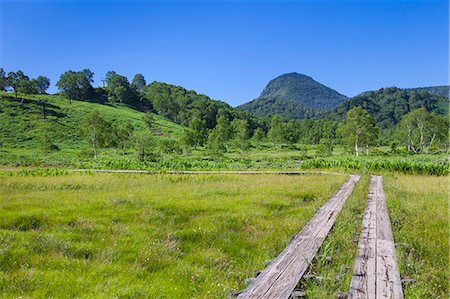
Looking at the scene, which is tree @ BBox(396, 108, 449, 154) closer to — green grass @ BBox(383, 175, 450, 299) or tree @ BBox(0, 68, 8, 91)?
green grass @ BBox(383, 175, 450, 299)

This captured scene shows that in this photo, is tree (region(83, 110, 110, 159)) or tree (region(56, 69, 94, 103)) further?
tree (region(56, 69, 94, 103))

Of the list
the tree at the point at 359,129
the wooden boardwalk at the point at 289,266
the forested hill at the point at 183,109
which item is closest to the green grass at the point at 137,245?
the wooden boardwalk at the point at 289,266

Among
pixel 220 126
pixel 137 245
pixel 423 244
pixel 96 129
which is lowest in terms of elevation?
pixel 423 244

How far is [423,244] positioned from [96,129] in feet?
234

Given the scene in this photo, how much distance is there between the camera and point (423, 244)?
7.19 meters

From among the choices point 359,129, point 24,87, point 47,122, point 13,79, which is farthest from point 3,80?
point 359,129

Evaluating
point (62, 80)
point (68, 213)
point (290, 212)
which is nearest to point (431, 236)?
point (290, 212)

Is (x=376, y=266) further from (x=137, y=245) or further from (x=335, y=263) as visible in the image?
(x=137, y=245)

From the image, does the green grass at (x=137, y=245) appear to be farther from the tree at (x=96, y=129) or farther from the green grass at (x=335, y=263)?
the tree at (x=96, y=129)

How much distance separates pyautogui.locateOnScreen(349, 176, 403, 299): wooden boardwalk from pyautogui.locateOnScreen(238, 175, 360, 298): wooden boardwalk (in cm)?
86

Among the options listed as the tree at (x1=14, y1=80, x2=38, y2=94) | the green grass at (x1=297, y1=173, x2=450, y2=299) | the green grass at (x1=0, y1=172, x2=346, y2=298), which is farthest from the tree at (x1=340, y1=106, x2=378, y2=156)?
the tree at (x1=14, y1=80, x2=38, y2=94)

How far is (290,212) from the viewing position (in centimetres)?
1155

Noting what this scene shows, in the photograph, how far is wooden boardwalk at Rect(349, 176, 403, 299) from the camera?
436 cm

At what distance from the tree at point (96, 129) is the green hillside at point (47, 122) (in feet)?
22.7
